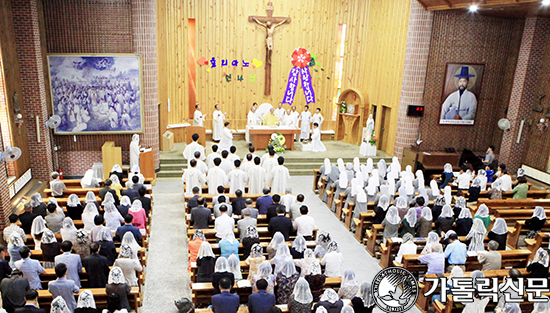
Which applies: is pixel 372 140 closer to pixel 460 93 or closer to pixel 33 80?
pixel 460 93

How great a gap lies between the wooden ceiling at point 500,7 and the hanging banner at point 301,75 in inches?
208

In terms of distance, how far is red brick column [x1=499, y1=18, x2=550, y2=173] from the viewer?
13586 millimetres

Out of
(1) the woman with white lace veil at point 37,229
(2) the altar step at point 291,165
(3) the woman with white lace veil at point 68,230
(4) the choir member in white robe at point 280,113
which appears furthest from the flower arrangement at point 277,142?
(1) the woman with white lace veil at point 37,229

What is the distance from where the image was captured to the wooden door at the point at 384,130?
657 inches

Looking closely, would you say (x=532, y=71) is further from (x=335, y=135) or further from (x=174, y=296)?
(x=174, y=296)

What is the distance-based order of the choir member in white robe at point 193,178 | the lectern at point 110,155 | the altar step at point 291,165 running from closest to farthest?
the choir member in white robe at point 193,178, the lectern at point 110,155, the altar step at point 291,165

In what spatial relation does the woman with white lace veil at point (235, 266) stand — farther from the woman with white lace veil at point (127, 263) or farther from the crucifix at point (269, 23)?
the crucifix at point (269, 23)

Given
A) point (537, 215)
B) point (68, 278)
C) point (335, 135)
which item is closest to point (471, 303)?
point (537, 215)

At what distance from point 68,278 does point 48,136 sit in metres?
6.97

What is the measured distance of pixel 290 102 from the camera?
60.2 ft

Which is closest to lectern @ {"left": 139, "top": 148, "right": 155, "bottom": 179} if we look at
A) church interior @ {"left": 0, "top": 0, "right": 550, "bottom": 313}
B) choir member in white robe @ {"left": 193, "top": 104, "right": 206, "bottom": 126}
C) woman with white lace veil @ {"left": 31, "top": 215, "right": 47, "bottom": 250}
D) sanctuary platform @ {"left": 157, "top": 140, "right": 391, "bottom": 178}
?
church interior @ {"left": 0, "top": 0, "right": 550, "bottom": 313}

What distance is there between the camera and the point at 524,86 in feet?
45.6

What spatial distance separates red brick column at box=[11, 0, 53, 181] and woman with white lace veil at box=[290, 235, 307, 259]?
26.7ft

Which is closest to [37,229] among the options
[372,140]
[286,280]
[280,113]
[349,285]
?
[286,280]
